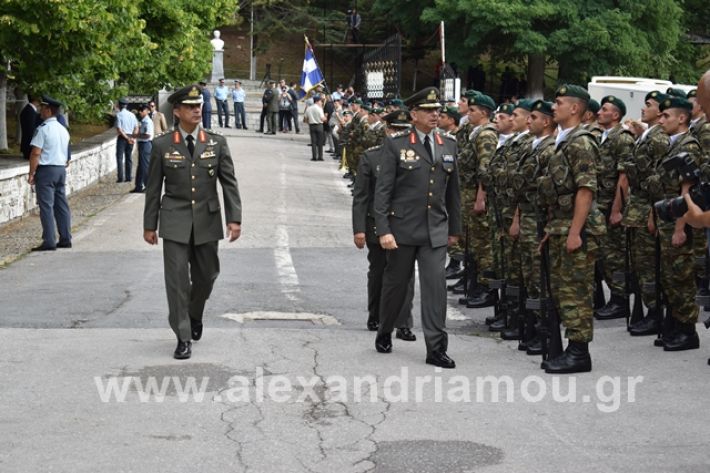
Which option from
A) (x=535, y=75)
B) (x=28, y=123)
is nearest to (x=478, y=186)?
(x=28, y=123)

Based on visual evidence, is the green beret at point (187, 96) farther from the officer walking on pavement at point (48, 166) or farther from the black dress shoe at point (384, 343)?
the officer walking on pavement at point (48, 166)

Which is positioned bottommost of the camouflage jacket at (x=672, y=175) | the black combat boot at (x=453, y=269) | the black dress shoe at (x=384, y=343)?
A: the black combat boot at (x=453, y=269)

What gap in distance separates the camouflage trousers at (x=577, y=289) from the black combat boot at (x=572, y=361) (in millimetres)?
66

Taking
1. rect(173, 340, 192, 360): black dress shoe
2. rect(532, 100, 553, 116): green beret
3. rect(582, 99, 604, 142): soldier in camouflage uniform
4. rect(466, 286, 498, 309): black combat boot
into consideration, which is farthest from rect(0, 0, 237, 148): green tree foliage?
rect(532, 100, 553, 116): green beret

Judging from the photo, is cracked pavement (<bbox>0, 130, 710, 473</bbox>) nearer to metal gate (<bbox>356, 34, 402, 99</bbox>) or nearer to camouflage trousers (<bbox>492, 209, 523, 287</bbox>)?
camouflage trousers (<bbox>492, 209, 523, 287</bbox>)

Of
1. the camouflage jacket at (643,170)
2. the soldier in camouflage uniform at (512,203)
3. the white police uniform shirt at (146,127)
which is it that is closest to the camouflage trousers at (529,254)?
the soldier in camouflage uniform at (512,203)

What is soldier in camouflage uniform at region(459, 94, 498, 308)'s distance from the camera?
41.5 ft

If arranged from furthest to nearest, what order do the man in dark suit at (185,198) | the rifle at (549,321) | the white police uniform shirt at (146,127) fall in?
the white police uniform shirt at (146,127) → the man in dark suit at (185,198) → the rifle at (549,321)

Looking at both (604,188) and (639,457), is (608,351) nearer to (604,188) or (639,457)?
(604,188)

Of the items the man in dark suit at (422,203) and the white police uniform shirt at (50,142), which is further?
the white police uniform shirt at (50,142)

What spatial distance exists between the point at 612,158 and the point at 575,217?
343 cm

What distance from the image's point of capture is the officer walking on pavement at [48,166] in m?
16.9

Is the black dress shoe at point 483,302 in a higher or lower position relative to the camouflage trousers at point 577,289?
lower

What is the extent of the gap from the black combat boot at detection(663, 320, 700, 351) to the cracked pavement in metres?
0.09
